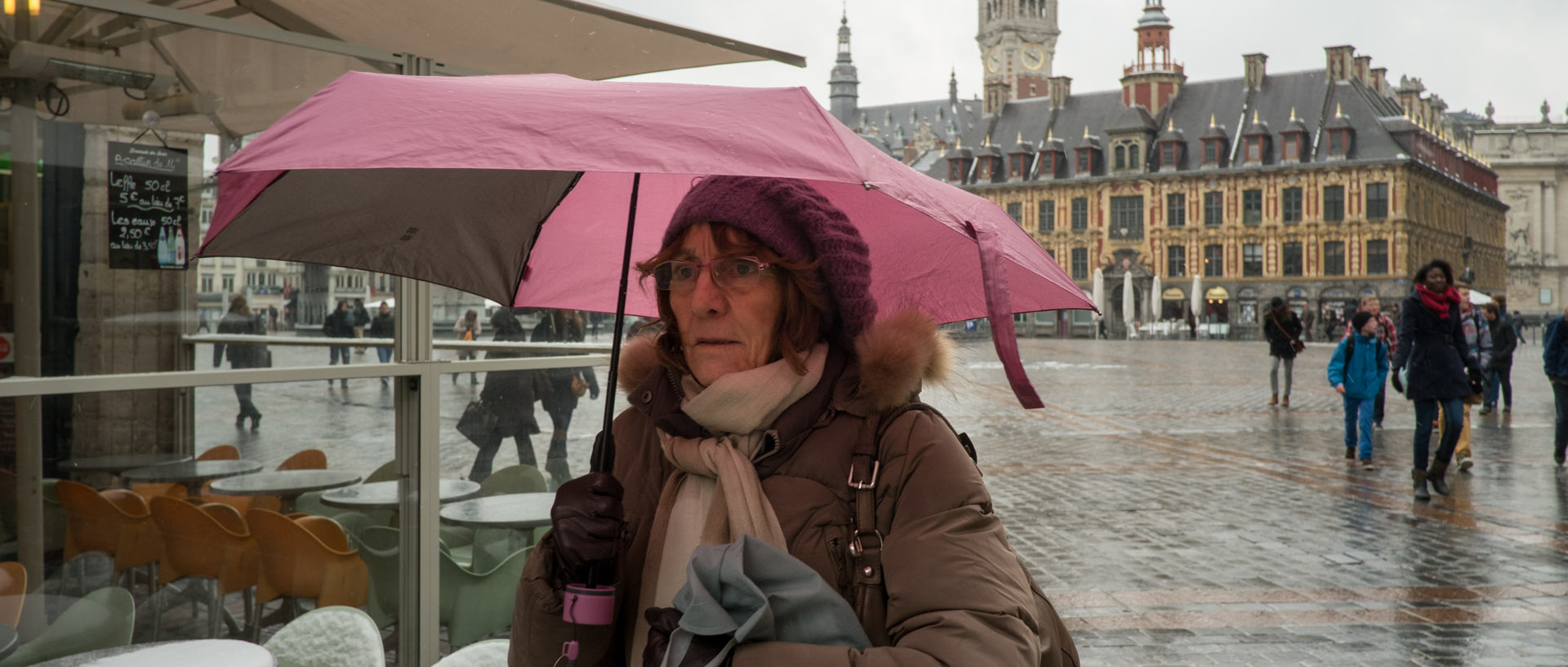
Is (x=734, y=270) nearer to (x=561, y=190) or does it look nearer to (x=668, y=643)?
(x=668, y=643)

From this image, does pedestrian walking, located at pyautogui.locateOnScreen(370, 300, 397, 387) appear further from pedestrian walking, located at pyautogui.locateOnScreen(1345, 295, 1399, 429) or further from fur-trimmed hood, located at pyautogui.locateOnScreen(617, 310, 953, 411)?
pedestrian walking, located at pyautogui.locateOnScreen(1345, 295, 1399, 429)

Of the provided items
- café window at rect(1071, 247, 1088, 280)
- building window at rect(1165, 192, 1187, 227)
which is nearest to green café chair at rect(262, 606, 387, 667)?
building window at rect(1165, 192, 1187, 227)

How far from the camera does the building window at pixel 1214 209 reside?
58219mm

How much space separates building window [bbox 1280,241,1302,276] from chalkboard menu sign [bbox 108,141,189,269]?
2331 inches

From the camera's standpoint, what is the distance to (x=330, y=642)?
299 centimetres

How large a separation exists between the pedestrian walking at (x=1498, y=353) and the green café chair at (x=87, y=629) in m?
15.7

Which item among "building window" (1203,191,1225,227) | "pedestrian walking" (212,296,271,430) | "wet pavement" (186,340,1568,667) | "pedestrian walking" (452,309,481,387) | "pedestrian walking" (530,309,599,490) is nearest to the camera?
"pedestrian walking" (212,296,271,430)

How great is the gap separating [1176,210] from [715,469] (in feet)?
202

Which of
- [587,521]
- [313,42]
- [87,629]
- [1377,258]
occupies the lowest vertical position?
[87,629]

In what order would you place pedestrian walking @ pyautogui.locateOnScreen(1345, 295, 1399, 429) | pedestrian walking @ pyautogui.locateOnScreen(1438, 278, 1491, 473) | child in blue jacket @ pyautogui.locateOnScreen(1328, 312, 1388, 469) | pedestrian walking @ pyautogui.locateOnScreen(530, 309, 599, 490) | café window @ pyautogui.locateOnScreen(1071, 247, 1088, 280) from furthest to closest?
café window @ pyautogui.locateOnScreen(1071, 247, 1088, 280), pedestrian walking @ pyautogui.locateOnScreen(1345, 295, 1399, 429), child in blue jacket @ pyautogui.locateOnScreen(1328, 312, 1388, 469), pedestrian walking @ pyautogui.locateOnScreen(1438, 278, 1491, 473), pedestrian walking @ pyautogui.locateOnScreen(530, 309, 599, 490)

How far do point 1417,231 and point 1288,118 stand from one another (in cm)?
801

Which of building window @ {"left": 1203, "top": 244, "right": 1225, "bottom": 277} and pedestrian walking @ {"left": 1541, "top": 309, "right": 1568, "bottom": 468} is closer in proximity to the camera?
pedestrian walking @ {"left": 1541, "top": 309, "right": 1568, "bottom": 468}

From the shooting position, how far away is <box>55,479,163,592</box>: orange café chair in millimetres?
3207

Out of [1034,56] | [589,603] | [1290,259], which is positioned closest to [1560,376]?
[589,603]
